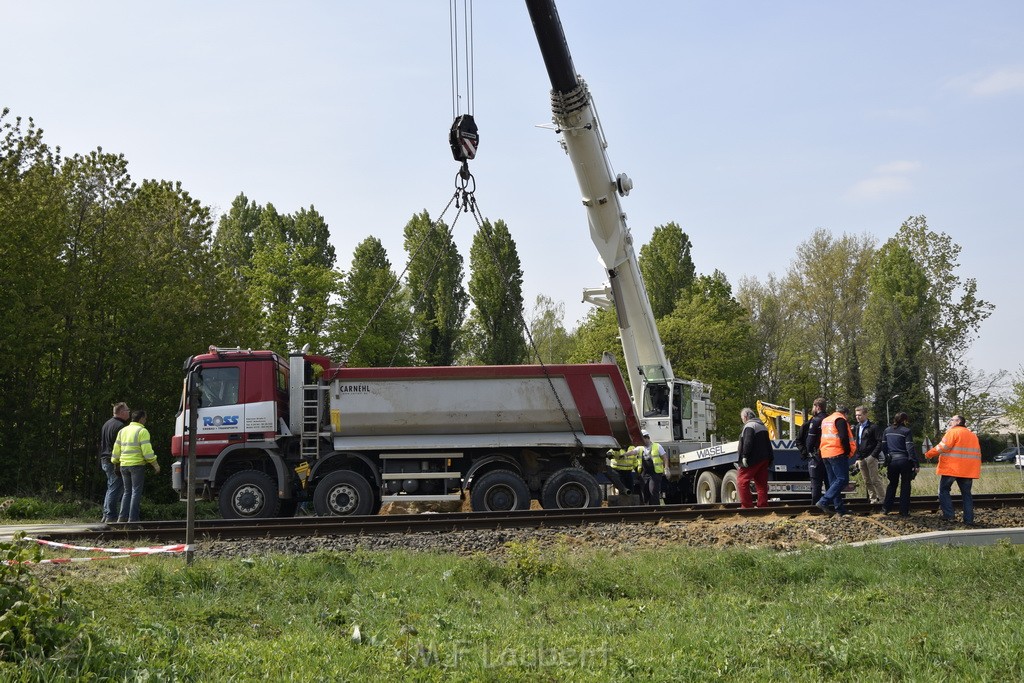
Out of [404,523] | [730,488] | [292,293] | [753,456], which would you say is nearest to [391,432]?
[404,523]

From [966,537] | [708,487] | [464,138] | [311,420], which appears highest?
[464,138]

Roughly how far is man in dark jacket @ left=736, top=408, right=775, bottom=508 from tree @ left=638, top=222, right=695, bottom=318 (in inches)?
1473

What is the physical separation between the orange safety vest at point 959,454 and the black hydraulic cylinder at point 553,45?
8.87 meters

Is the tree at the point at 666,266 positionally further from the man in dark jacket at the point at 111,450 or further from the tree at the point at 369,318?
the man in dark jacket at the point at 111,450

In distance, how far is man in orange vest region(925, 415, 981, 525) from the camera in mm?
12484

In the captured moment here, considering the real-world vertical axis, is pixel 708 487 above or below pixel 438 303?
below

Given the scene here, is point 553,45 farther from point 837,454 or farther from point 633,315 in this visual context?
point 837,454

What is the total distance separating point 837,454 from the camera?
13219 millimetres

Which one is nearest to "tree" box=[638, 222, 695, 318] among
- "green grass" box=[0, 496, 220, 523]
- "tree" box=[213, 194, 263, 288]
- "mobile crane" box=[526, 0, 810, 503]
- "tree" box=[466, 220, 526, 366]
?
"tree" box=[466, 220, 526, 366]

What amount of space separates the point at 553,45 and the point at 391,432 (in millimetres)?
7197

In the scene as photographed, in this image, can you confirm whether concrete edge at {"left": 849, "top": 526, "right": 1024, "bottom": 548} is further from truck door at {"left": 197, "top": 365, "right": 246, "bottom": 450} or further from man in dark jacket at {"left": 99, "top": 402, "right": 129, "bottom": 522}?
man in dark jacket at {"left": 99, "top": 402, "right": 129, "bottom": 522}

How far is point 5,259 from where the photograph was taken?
21875 millimetres

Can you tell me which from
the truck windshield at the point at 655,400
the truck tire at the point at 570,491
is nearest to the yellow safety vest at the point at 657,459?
the truck windshield at the point at 655,400

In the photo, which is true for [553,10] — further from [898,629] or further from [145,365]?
[145,365]
